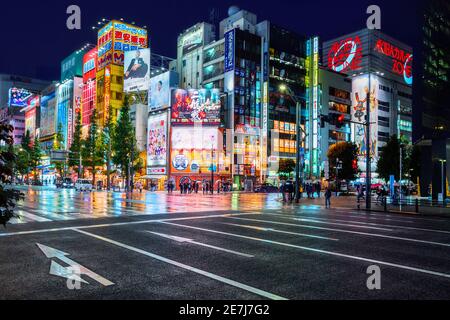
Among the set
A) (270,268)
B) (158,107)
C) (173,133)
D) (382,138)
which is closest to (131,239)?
(270,268)

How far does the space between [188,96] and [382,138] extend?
58722 mm

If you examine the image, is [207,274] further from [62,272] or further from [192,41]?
[192,41]

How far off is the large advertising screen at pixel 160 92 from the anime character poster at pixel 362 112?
150ft

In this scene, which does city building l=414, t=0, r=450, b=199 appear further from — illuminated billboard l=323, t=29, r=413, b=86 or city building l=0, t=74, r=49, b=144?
city building l=0, t=74, r=49, b=144

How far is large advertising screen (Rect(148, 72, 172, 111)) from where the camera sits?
68.6 metres

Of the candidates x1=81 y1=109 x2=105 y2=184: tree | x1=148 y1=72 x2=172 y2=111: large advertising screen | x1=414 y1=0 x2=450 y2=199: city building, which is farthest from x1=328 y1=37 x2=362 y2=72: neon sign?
x1=414 y1=0 x2=450 y2=199: city building

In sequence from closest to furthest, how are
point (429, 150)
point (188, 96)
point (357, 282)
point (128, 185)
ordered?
point (357, 282), point (429, 150), point (128, 185), point (188, 96)

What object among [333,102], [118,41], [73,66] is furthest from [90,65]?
[333,102]

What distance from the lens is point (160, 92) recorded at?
231 feet

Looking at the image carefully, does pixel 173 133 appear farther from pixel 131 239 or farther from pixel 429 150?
pixel 131 239

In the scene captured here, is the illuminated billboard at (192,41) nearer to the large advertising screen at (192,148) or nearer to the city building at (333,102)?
the large advertising screen at (192,148)

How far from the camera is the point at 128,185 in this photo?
5203cm

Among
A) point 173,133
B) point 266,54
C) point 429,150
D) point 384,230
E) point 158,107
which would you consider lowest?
point 384,230

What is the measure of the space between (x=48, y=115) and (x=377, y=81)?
103 meters
